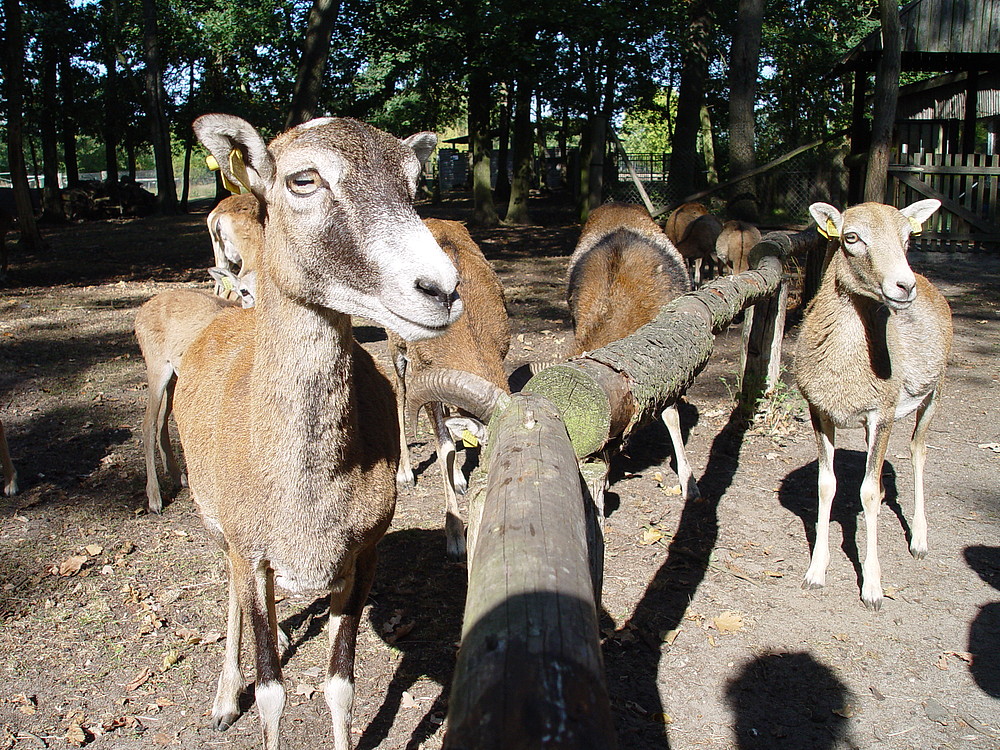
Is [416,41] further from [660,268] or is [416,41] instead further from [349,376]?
[349,376]

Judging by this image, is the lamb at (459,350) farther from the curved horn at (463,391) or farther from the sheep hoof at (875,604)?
the sheep hoof at (875,604)

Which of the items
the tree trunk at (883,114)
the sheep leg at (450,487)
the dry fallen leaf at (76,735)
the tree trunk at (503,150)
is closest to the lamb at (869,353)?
the sheep leg at (450,487)

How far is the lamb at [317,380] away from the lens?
2.58m

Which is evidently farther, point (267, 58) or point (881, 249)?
point (267, 58)

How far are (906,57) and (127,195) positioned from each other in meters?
29.7

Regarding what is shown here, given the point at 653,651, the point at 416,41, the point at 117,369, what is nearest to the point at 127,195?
the point at 416,41

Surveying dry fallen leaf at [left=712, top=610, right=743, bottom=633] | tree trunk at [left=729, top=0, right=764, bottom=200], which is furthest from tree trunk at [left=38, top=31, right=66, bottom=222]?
dry fallen leaf at [left=712, top=610, right=743, bottom=633]

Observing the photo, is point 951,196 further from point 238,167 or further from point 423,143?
point 238,167

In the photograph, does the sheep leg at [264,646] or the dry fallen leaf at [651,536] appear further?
the dry fallen leaf at [651,536]

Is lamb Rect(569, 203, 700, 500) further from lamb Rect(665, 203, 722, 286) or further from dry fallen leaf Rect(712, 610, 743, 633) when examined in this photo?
lamb Rect(665, 203, 722, 286)

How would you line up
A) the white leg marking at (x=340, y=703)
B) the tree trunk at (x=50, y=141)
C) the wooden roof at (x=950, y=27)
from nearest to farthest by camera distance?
the white leg marking at (x=340, y=703) → the wooden roof at (x=950, y=27) → the tree trunk at (x=50, y=141)

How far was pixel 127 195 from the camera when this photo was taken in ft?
111

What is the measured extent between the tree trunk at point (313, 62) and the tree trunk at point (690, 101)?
1055 cm

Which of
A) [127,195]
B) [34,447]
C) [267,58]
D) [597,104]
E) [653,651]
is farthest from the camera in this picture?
[127,195]
